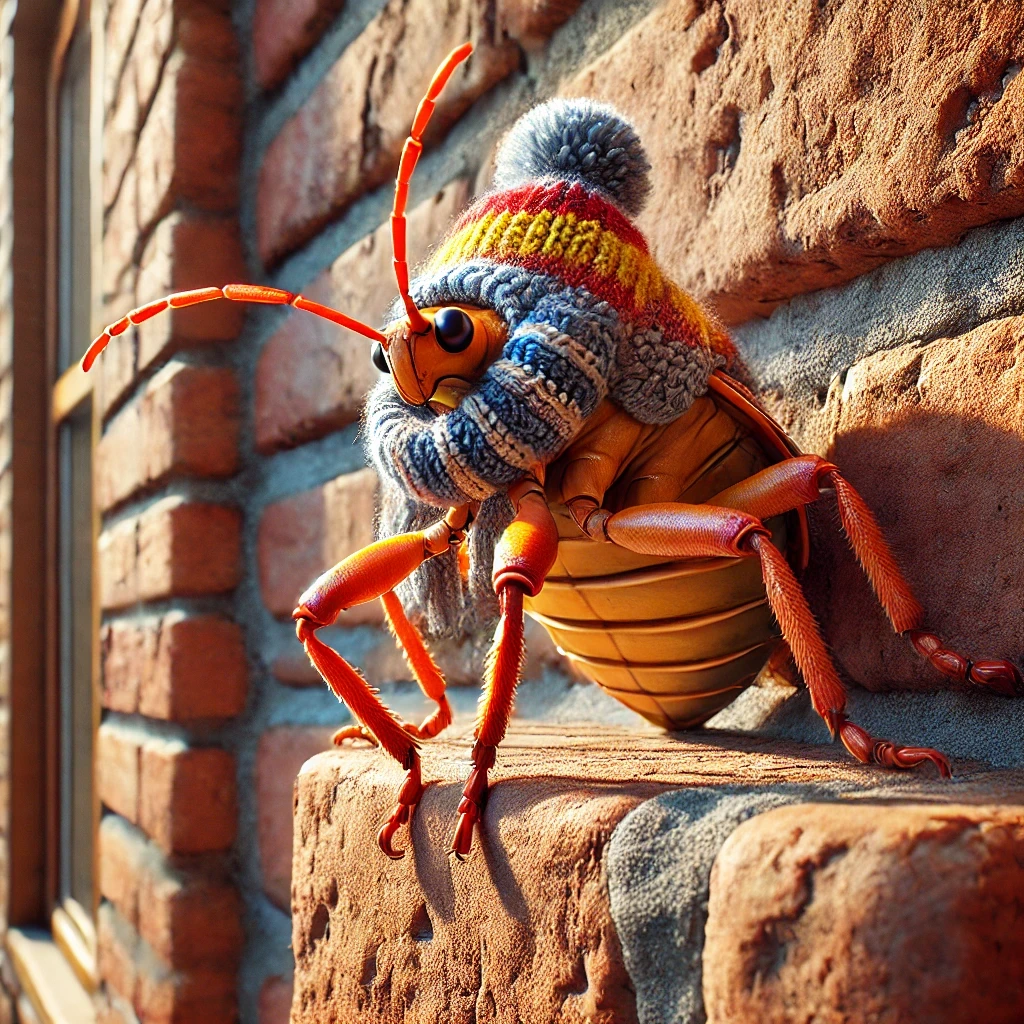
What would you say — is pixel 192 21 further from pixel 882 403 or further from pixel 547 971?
pixel 547 971

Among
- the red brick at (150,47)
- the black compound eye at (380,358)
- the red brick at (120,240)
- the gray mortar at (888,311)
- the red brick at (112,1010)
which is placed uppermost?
the red brick at (150,47)

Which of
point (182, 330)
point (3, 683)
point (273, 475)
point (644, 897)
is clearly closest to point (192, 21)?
point (182, 330)

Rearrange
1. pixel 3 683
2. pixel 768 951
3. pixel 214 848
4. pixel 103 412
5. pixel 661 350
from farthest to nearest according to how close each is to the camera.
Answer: pixel 3 683
pixel 103 412
pixel 214 848
pixel 661 350
pixel 768 951

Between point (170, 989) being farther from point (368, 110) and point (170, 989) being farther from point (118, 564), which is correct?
point (368, 110)

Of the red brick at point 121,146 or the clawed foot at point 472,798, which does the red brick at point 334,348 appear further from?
the clawed foot at point 472,798

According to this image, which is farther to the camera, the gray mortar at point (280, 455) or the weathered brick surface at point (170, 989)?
the weathered brick surface at point (170, 989)

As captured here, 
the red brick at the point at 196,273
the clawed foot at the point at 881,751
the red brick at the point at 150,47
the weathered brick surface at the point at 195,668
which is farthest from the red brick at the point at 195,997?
the red brick at the point at 150,47

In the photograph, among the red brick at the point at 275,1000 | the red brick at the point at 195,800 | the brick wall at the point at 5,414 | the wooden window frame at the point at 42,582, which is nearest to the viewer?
the red brick at the point at 275,1000
